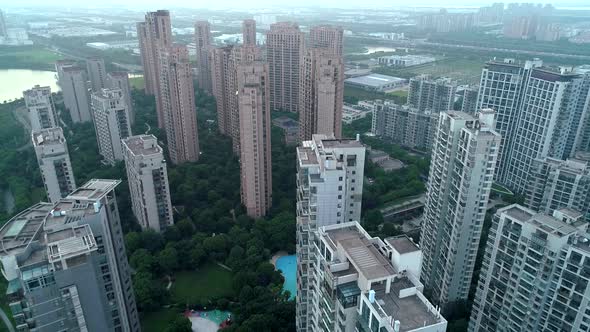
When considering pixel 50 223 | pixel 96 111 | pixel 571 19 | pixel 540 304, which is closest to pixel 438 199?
pixel 540 304

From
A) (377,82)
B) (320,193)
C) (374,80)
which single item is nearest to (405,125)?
(377,82)

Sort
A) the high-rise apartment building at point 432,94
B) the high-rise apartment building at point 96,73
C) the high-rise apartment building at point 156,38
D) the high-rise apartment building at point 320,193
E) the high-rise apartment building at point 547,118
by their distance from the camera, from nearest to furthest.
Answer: the high-rise apartment building at point 320,193 < the high-rise apartment building at point 547,118 < the high-rise apartment building at point 156,38 < the high-rise apartment building at point 432,94 < the high-rise apartment building at point 96,73

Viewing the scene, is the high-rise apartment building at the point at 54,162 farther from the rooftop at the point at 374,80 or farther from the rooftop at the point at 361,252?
the rooftop at the point at 374,80

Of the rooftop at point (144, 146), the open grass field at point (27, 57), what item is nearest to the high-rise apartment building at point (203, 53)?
the rooftop at point (144, 146)

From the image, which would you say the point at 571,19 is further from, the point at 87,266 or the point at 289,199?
the point at 87,266

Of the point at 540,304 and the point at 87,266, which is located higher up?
the point at 87,266

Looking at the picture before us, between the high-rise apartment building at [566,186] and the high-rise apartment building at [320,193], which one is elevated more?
the high-rise apartment building at [320,193]

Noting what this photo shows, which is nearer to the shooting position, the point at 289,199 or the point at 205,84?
the point at 289,199
